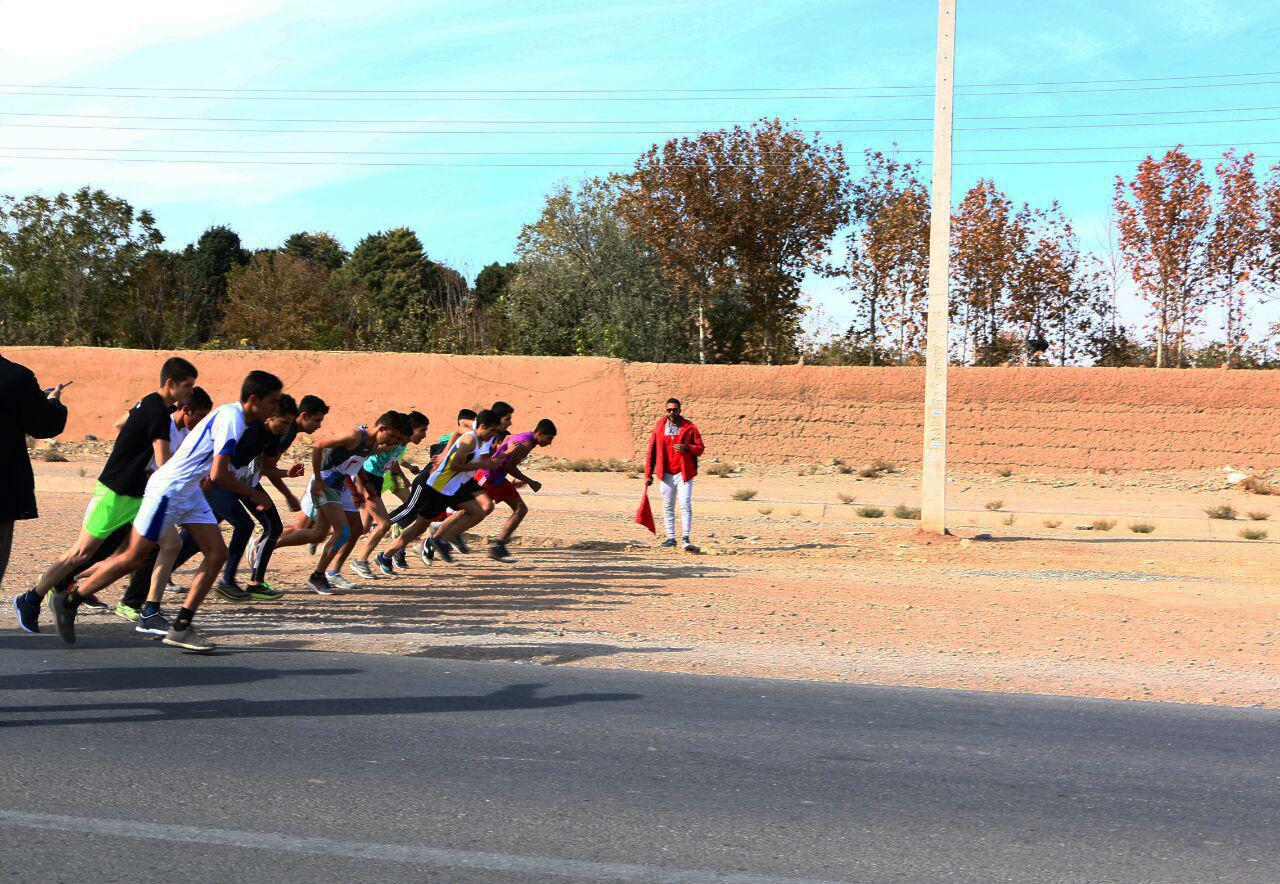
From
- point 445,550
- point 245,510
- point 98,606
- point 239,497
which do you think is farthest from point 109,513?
point 445,550

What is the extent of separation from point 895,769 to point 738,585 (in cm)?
708

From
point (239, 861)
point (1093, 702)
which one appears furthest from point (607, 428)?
point (239, 861)

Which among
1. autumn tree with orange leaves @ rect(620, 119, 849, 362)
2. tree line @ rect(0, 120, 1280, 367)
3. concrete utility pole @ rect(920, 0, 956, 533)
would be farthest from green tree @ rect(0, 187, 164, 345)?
concrete utility pole @ rect(920, 0, 956, 533)

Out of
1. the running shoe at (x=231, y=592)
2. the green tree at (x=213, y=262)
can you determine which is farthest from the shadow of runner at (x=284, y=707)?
the green tree at (x=213, y=262)

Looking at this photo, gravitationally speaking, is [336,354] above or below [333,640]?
above

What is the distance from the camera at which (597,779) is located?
570cm

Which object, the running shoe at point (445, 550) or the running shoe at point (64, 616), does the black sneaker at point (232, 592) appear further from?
the running shoe at point (445, 550)

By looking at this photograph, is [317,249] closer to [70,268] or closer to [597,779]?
[70,268]

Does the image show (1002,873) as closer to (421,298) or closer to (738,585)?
(738,585)

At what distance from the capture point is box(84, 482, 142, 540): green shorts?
848cm

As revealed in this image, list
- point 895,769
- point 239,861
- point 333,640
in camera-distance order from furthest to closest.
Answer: point 333,640 < point 895,769 < point 239,861

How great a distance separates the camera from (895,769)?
19.6 feet

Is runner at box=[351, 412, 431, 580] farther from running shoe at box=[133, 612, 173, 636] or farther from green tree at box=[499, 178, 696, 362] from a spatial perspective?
green tree at box=[499, 178, 696, 362]

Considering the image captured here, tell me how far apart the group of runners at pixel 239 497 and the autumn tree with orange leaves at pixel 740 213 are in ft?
74.2
